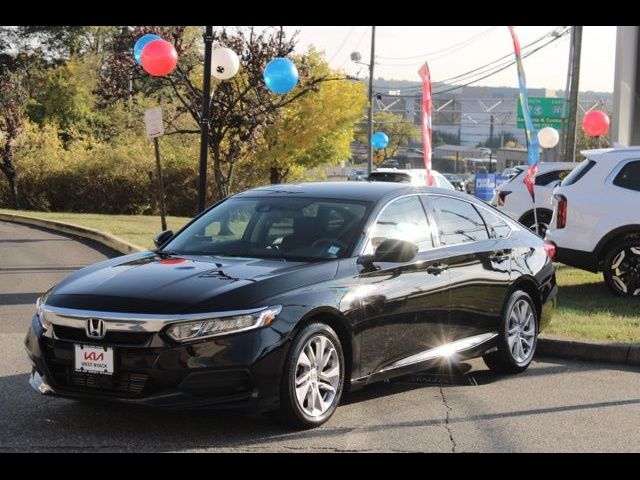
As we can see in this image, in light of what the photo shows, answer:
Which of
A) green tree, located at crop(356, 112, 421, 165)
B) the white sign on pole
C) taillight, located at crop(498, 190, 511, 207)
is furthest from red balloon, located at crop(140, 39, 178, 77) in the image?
green tree, located at crop(356, 112, 421, 165)

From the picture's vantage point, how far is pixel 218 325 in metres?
5.34

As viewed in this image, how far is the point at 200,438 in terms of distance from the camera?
18.1 ft

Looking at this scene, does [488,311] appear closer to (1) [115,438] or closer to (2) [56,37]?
(1) [115,438]

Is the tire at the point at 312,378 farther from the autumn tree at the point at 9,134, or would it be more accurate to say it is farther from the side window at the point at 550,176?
the autumn tree at the point at 9,134

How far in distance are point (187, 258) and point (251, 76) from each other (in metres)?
14.9

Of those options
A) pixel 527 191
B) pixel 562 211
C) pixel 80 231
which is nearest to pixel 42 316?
pixel 562 211

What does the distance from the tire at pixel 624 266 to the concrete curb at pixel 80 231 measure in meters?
7.40

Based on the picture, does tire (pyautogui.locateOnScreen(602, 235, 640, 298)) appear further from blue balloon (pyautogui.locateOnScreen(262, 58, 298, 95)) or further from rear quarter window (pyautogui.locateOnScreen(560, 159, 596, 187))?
blue balloon (pyautogui.locateOnScreen(262, 58, 298, 95))

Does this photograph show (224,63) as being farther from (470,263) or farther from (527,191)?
(470,263)

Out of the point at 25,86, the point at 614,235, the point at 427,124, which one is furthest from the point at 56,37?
the point at 614,235

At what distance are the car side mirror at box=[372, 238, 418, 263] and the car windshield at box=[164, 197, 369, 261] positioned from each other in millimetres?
205

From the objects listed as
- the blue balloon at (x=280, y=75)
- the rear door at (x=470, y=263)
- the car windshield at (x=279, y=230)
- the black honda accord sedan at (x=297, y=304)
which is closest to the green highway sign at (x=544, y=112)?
the blue balloon at (x=280, y=75)

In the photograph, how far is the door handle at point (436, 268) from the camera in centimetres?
683
